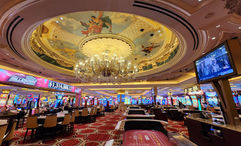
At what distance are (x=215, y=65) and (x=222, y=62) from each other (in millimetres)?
211

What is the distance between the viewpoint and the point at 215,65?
2842 millimetres

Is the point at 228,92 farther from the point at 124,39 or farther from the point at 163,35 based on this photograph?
the point at 124,39

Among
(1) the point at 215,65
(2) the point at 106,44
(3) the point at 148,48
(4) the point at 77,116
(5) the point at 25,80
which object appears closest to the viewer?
(1) the point at 215,65

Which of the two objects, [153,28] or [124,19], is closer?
[124,19]

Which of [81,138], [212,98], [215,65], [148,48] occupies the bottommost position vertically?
[81,138]

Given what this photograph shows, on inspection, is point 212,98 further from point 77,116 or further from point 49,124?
point 49,124

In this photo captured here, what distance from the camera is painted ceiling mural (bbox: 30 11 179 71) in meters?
3.68

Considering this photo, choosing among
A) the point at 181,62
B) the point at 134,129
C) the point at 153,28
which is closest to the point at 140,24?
the point at 153,28

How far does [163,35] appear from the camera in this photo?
4.52 m

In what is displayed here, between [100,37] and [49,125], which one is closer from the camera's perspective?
[49,125]

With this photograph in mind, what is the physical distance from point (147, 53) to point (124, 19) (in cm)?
302

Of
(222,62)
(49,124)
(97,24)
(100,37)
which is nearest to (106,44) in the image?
(100,37)

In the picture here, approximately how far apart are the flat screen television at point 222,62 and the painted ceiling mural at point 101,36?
5.85 feet

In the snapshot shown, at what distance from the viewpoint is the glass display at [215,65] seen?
2.54 meters
